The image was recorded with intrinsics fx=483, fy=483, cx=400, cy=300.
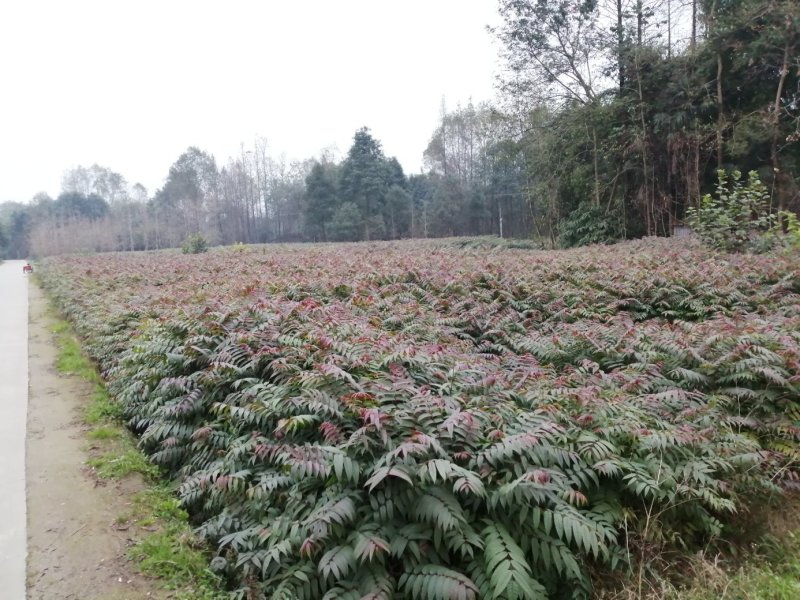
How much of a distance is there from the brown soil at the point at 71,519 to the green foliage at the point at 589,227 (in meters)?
18.5

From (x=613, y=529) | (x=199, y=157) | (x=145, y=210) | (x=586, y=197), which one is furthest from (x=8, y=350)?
(x=199, y=157)

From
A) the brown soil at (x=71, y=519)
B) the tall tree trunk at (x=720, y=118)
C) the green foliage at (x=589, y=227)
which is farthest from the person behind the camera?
the green foliage at (x=589, y=227)

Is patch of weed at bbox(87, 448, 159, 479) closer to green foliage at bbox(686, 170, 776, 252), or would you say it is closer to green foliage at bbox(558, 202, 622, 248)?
green foliage at bbox(686, 170, 776, 252)

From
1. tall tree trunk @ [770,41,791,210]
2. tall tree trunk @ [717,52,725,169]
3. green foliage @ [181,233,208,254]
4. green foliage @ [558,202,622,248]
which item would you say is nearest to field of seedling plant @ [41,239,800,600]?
tall tree trunk @ [770,41,791,210]

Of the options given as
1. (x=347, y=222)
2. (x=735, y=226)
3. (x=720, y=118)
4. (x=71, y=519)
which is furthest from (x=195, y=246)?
(x=71, y=519)

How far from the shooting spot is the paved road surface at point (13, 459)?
2574 millimetres

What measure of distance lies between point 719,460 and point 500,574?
166cm

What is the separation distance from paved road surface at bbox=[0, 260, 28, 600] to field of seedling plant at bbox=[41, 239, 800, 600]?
2.79 ft

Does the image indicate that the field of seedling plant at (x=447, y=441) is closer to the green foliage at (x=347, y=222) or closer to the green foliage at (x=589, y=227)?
the green foliage at (x=589, y=227)

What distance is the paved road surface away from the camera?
8.45 ft

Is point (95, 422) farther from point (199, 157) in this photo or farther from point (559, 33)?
point (199, 157)

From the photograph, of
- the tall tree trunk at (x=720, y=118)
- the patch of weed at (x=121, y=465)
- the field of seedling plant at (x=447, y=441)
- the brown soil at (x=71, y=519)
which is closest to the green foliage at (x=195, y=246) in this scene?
the field of seedling plant at (x=447, y=441)

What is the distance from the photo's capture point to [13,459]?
385 cm

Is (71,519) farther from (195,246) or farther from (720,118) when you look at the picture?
(195,246)
